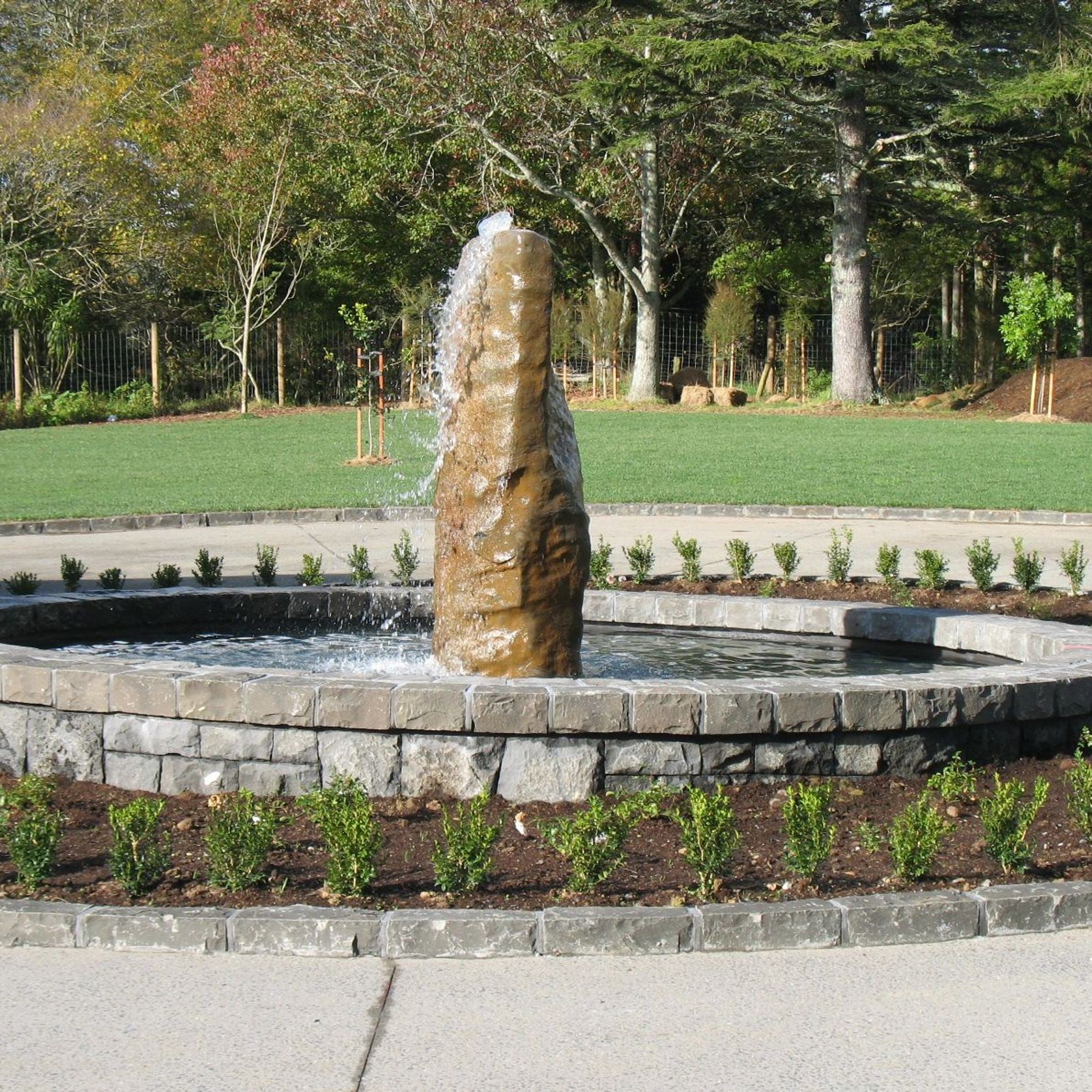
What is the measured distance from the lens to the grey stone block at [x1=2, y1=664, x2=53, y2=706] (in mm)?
5973

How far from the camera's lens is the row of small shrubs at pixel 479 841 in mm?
4645

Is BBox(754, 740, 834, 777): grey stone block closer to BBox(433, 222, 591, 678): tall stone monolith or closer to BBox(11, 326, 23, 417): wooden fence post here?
BBox(433, 222, 591, 678): tall stone monolith

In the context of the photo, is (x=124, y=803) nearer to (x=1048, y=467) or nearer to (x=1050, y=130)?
(x=1048, y=467)

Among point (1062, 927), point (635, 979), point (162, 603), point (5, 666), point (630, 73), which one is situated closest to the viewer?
point (635, 979)

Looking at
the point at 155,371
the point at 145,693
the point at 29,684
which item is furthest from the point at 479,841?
the point at 155,371

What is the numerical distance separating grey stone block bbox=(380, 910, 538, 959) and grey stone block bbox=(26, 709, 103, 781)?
212cm

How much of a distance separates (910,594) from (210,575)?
16.1 feet

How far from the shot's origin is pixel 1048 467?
66.6ft

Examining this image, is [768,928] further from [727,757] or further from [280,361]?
[280,361]

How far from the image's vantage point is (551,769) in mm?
5629

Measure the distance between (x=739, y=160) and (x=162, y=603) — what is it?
26.5m

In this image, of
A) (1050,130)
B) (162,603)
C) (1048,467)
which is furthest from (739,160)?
(162,603)

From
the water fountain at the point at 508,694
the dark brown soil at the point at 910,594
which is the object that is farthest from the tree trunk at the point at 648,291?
the water fountain at the point at 508,694

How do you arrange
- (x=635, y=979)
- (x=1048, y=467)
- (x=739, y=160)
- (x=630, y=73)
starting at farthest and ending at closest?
(x=739, y=160), (x=630, y=73), (x=1048, y=467), (x=635, y=979)
